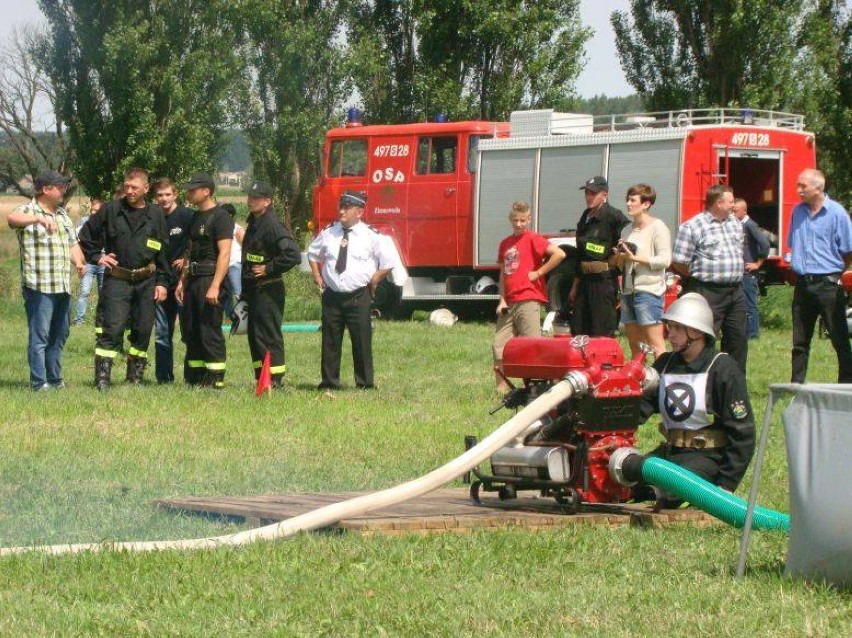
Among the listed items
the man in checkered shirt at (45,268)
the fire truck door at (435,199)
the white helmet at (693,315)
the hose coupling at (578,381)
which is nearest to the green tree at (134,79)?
the fire truck door at (435,199)

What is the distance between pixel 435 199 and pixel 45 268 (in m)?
12.4

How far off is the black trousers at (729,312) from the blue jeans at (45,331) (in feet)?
17.3

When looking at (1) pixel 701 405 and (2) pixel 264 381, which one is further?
(2) pixel 264 381

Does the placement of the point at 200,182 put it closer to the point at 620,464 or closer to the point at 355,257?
the point at 355,257

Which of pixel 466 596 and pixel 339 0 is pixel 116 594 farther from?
pixel 339 0

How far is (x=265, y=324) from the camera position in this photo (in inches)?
503

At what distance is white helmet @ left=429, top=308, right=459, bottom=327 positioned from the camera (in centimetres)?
2284

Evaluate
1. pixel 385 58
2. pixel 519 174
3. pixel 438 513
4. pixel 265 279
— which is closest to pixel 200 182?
pixel 265 279

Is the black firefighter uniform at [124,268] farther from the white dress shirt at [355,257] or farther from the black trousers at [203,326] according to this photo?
the white dress shirt at [355,257]

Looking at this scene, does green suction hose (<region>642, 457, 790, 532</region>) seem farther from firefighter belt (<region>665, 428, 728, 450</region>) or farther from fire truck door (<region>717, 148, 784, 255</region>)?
fire truck door (<region>717, 148, 784, 255</region>)

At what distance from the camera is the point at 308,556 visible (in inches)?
226

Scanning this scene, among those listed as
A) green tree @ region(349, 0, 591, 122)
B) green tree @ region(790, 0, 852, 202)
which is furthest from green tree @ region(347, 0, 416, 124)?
green tree @ region(790, 0, 852, 202)

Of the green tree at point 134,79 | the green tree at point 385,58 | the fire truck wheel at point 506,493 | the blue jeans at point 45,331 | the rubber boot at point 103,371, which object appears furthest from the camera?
the green tree at point 385,58

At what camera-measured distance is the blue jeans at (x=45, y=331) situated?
1242 cm
